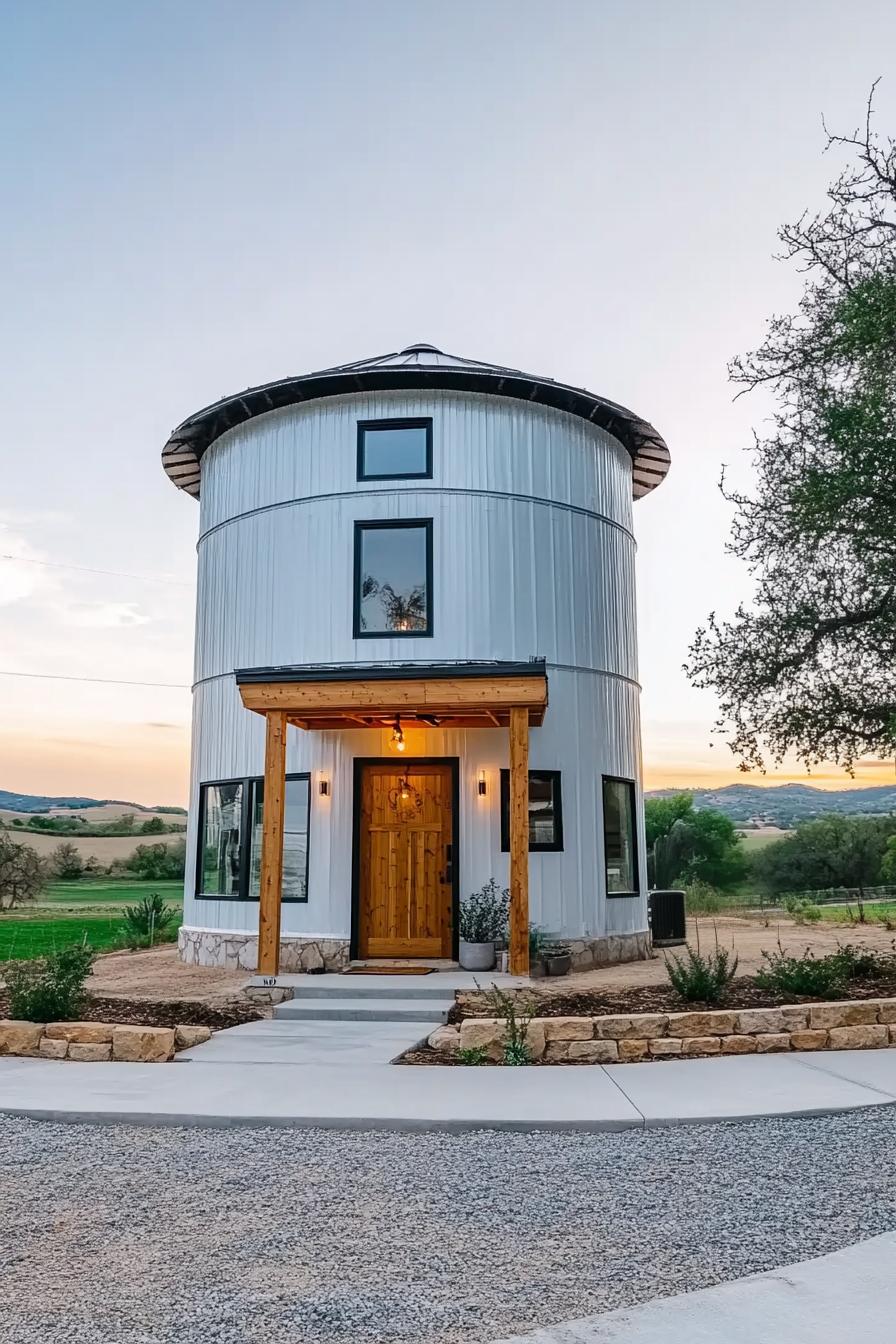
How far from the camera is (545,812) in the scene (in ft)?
41.3

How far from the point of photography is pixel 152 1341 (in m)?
2.85

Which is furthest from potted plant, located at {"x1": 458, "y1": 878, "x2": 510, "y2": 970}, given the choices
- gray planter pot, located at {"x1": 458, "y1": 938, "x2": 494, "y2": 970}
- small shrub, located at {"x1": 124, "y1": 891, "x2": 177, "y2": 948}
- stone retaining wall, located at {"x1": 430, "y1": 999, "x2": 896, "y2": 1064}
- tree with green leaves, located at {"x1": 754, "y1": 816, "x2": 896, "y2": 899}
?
tree with green leaves, located at {"x1": 754, "y1": 816, "x2": 896, "y2": 899}

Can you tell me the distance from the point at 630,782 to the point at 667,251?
23.9ft

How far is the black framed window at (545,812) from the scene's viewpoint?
12.5 metres

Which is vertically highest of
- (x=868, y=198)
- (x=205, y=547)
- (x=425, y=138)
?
(x=425, y=138)

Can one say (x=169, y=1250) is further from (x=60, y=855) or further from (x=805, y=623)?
(x=60, y=855)

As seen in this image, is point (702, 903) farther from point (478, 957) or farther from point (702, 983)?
point (702, 983)

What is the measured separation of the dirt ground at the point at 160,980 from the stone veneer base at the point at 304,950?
19 cm

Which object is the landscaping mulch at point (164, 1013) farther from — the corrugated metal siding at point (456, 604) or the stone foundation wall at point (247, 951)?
the corrugated metal siding at point (456, 604)

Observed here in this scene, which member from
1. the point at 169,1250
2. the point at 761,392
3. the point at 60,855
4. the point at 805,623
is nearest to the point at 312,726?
the point at 805,623

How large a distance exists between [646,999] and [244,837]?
247 inches

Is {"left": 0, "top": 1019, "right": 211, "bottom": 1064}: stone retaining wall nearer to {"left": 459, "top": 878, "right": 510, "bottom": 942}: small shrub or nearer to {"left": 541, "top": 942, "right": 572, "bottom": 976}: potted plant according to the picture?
→ {"left": 459, "top": 878, "right": 510, "bottom": 942}: small shrub

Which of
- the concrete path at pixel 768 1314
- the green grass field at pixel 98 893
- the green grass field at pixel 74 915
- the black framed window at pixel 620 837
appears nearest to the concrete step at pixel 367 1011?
the black framed window at pixel 620 837

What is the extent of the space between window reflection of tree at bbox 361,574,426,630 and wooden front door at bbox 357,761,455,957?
71.7 inches
